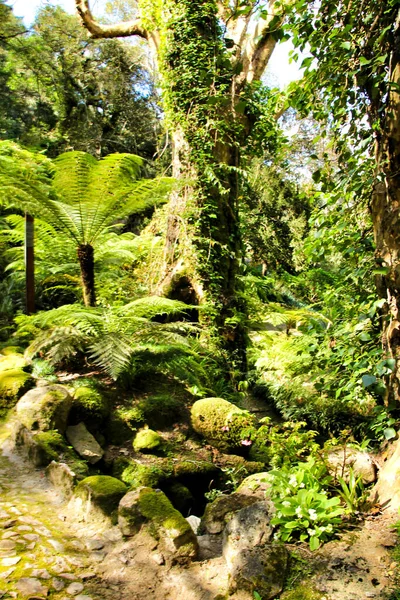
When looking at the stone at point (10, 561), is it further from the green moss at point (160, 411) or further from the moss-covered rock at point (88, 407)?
the green moss at point (160, 411)

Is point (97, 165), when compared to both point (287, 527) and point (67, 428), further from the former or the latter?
point (287, 527)

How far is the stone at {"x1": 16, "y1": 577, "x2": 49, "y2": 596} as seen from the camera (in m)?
1.69

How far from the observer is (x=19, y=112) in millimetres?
12406

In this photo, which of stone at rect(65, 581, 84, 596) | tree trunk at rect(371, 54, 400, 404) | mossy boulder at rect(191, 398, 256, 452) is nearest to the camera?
stone at rect(65, 581, 84, 596)

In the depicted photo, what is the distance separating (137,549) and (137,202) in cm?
308

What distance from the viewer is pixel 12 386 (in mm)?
3396

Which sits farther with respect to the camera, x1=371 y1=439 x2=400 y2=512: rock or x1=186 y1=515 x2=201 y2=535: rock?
x1=186 y1=515 x2=201 y2=535: rock

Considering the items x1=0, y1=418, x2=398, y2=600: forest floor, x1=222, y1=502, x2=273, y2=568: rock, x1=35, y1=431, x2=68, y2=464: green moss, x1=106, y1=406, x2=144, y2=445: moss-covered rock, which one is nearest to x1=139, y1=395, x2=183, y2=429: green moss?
x1=106, y1=406, x2=144, y2=445: moss-covered rock

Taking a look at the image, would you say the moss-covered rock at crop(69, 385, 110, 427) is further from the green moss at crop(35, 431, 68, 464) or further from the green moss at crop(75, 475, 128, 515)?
the green moss at crop(75, 475, 128, 515)

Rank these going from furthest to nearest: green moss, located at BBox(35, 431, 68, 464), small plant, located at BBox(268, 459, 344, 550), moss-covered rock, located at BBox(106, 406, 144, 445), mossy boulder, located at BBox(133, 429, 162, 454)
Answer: moss-covered rock, located at BBox(106, 406, 144, 445), mossy boulder, located at BBox(133, 429, 162, 454), green moss, located at BBox(35, 431, 68, 464), small plant, located at BBox(268, 459, 344, 550)

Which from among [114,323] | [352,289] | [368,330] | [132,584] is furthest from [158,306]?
[132,584]

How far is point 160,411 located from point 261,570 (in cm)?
205

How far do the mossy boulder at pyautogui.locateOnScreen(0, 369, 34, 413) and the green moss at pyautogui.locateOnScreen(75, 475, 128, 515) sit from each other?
125cm

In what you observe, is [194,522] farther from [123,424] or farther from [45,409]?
[45,409]
